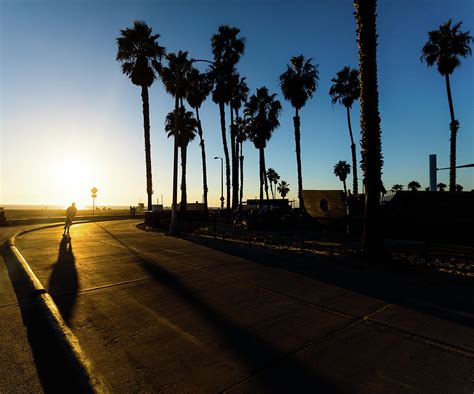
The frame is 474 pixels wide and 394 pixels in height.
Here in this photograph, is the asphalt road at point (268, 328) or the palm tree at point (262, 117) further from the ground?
the palm tree at point (262, 117)

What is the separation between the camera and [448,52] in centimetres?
2853

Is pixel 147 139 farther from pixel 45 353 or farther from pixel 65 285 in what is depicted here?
pixel 45 353

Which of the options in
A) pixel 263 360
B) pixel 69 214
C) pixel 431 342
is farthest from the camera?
pixel 69 214

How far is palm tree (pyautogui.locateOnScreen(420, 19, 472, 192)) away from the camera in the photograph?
28.0 metres

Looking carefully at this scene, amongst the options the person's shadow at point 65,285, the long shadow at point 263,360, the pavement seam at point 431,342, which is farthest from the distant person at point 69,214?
the pavement seam at point 431,342

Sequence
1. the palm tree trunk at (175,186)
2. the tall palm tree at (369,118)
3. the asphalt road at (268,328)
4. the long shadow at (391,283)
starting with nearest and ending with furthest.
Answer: the asphalt road at (268,328) < the long shadow at (391,283) < the tall palm tree at (369,118) < the palm tree trunk at (175,186)

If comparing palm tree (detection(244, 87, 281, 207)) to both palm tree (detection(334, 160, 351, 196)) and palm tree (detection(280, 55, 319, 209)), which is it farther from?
palm tree (detection(334, 160, 351, 196))

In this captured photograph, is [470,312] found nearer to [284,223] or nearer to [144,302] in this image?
[144,302]

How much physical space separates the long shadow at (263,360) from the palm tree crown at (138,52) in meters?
28.4

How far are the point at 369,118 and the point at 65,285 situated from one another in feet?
28.9

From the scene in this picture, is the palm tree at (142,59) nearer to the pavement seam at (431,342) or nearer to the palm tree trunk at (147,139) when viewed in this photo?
the palm tree trunk at (147,139)

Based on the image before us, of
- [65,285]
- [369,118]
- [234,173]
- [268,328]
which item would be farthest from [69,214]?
[234,173]

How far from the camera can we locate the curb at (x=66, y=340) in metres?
3.14

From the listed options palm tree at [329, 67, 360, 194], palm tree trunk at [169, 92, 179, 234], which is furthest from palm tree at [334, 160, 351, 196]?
palm tree trunk at [169, 92, 179, 234]
